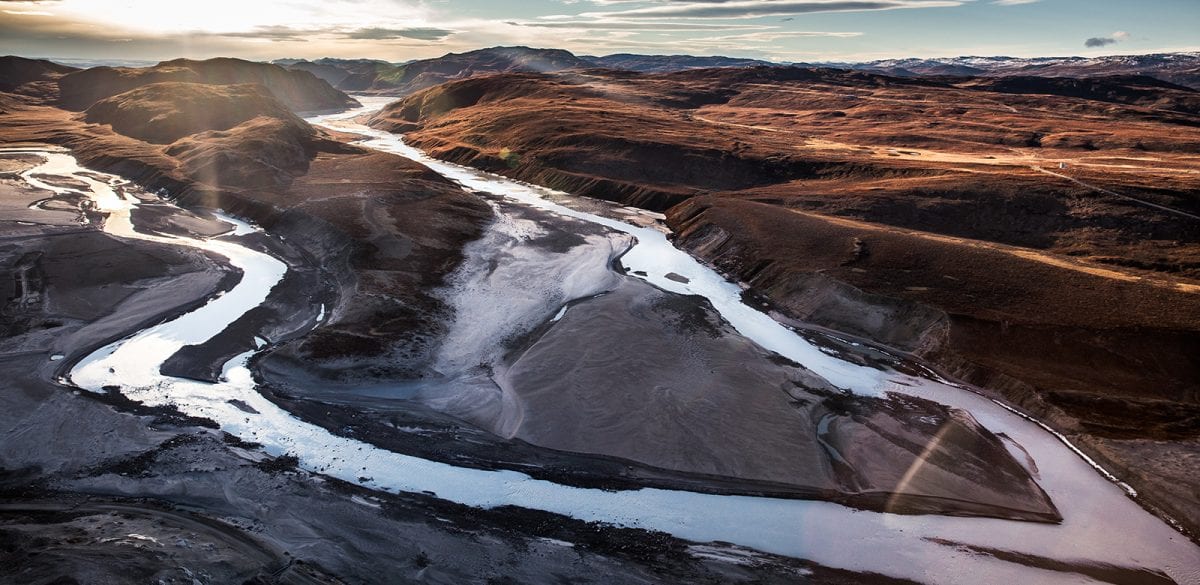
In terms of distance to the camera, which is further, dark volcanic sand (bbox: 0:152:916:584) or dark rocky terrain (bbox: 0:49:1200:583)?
dark rocky terrain (bbox: 0:49:1200:583)

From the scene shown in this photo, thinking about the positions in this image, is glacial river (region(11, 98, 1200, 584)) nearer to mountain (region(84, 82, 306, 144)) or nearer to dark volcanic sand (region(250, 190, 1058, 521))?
dark volcanic sand (region(250, 190, 1058, 521))

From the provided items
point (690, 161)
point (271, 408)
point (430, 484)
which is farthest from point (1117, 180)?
point (271, 408)

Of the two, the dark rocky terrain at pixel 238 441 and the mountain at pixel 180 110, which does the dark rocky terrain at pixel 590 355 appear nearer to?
the dark rocky terrain at pixel 238 441

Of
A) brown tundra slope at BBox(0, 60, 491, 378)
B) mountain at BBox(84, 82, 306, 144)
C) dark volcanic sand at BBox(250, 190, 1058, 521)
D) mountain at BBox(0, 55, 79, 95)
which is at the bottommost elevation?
dark volcanic sand at BBox(250, 190, 1058, 521)

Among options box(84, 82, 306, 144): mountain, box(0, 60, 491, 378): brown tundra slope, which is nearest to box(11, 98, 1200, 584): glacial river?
box(0, 60, 491, 378): brown tundra slope

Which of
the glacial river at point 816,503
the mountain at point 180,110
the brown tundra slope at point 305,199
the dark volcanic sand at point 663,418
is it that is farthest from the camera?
the mountain at point 180,110

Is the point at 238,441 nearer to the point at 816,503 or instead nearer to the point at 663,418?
the point at 663,418

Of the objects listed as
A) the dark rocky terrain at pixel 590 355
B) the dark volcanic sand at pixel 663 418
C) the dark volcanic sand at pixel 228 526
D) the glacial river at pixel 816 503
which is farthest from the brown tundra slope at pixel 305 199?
the dark volcanic sand at pixel 228 526
